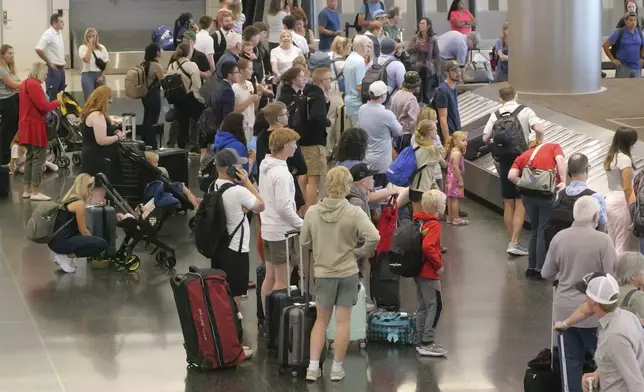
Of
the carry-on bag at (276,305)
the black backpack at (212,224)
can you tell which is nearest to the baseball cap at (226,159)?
the black backpack at (212,224)

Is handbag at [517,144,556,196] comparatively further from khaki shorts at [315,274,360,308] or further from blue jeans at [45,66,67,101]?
blue jeans at [45,66,67,101]

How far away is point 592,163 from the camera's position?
46.4ft

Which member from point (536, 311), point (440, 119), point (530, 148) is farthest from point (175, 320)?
point (440, 119)

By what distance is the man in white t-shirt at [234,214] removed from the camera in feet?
30.5

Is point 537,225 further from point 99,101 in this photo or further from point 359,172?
point 99,101

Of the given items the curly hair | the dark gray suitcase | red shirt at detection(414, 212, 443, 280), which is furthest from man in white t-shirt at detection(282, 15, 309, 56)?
red shirt at detection(414, 212, 443, 280)

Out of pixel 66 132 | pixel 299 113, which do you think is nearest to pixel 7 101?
pixel 66 132

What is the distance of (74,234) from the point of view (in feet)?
39.2

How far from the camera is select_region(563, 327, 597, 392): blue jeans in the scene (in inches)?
315

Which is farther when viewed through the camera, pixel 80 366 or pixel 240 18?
pixel 240 18

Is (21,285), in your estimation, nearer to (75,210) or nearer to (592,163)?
(75,210)

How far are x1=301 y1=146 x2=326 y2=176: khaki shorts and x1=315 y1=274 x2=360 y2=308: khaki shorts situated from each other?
13.6 ft

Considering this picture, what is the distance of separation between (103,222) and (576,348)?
5.56 metres

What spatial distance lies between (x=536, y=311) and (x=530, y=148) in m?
2.03
